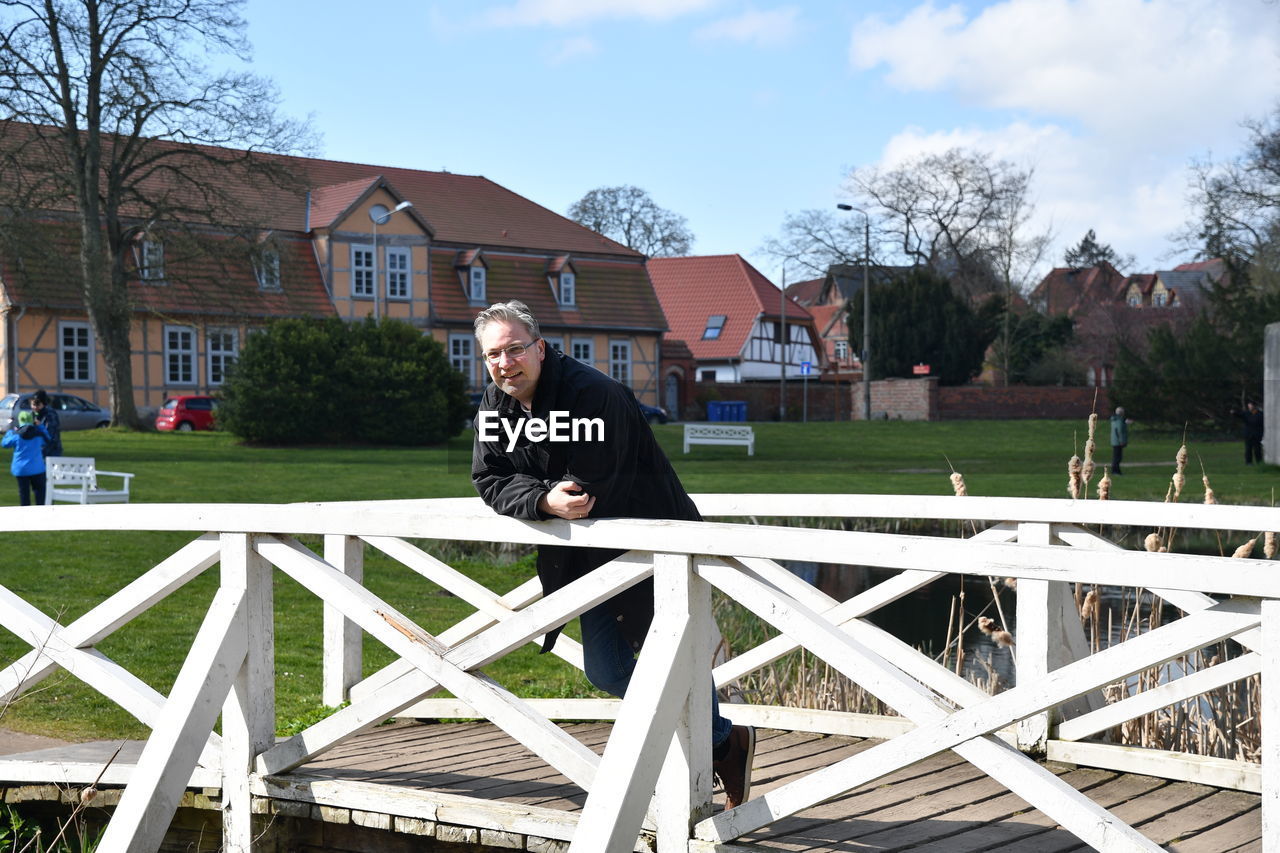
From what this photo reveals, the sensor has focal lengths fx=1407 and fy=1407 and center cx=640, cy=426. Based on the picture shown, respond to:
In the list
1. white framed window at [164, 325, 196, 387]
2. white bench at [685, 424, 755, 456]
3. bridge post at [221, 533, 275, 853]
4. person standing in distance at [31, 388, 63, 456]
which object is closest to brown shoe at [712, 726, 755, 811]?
bridge post at [221, 533, 275, 853]

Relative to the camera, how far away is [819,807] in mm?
4133

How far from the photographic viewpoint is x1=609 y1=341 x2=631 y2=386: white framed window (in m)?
49.5

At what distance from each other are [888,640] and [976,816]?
650 mm

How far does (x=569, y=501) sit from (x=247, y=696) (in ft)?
4.42

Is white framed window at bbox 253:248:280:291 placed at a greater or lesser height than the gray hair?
greater

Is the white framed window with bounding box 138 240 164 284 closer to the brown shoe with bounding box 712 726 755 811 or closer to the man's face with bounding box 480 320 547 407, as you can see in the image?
the man's face with bounding box 480 320 547 407

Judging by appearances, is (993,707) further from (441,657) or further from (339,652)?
(339,652)

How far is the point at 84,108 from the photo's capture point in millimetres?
31188

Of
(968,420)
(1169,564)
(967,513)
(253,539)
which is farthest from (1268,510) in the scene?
(968,420)

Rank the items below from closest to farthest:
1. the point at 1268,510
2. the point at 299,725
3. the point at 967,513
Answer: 1. the point at 1268,510
2. the point at 967,513
3. the point at 299,725

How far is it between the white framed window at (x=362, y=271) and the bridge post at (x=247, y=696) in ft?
133

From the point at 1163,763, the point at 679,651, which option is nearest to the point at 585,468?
the point at 679,651

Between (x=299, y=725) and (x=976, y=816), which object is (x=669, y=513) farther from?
(x=299, y=725)

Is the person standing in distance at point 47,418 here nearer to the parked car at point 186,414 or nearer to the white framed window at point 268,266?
the white framed window at point 268,266
